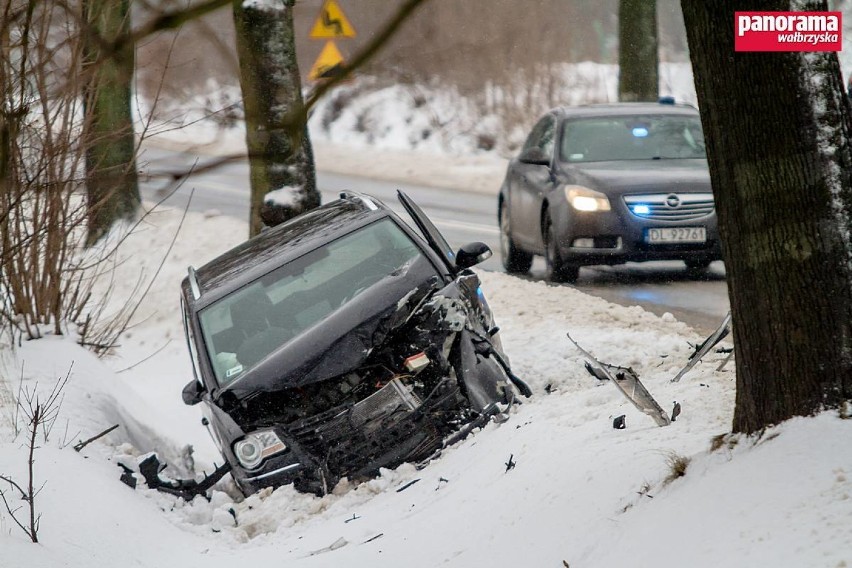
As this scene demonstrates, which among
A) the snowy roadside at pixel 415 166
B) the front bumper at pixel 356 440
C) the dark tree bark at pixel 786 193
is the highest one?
the dark tree bark at pixel 786 193

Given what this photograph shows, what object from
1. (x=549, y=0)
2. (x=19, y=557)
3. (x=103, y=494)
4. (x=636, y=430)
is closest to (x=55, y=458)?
(x=103, y=494)

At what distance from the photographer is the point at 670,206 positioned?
10.7 metres

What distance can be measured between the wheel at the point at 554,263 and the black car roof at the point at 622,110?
1.41 metres

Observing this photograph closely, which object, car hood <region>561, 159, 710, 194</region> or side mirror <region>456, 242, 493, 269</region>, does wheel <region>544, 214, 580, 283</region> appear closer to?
car hood <region>561, 159, 710, 194</region>

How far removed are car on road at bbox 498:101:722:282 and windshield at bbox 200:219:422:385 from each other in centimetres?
402

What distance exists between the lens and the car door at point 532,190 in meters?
11.7

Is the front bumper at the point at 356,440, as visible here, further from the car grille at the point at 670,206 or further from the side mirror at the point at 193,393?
the car grille at the point at 670,206

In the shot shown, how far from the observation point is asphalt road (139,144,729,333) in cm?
978

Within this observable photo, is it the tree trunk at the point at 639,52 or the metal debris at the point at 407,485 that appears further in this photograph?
the tree trunk at the point at 639,52

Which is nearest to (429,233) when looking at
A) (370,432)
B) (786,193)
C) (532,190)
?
(370,432)

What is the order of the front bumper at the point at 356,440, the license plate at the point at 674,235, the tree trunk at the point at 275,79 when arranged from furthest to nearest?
the tree trunk at the point at 275,79 < the license plate at the point at 674,235 < the front bumper at the point at 356,440

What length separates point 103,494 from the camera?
19.6 feet

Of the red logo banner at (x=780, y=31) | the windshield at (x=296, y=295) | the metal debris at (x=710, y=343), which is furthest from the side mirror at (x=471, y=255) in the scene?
the red logo banner at (x=780, y=31)

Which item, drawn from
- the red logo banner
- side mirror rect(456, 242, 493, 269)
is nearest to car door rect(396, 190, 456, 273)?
side mirror rect(456, 242, 493, 269)
